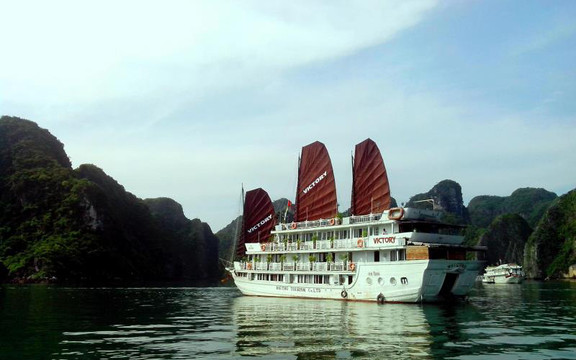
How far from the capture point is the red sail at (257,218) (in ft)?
143

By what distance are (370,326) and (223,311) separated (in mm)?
9622

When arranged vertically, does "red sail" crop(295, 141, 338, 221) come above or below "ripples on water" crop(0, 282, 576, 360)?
above

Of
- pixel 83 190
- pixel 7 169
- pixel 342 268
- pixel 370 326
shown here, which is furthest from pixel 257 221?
pixel 7 169

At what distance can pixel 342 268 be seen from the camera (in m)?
31.5

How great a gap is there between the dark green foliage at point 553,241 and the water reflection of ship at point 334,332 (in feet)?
326

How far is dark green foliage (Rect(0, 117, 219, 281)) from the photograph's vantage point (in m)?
73.2

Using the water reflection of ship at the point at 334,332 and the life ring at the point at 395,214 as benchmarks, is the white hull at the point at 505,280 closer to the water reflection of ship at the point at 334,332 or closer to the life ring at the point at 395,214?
the life ring at the point at 395,214

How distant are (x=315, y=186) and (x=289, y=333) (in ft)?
76.6

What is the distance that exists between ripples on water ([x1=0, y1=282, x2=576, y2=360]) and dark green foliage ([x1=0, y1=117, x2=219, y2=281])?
51.3m

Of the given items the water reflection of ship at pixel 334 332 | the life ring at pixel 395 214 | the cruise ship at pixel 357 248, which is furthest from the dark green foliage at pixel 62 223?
the water reflection of ship at pixel 334 332

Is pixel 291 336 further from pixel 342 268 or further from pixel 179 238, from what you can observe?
pixel 179 238

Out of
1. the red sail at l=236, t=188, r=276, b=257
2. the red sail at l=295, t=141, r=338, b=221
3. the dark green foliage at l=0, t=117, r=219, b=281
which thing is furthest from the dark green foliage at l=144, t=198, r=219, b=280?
the red sail at l=295, t=141, r=338, b=221

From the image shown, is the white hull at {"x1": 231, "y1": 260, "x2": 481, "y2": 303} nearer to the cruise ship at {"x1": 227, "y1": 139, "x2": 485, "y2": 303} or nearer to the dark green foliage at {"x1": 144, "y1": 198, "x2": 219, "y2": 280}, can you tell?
the cruise ship at {"x1": 227, "y1": 139, "x2": 485, "y2": 303}

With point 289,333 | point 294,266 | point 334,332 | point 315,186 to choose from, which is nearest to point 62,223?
point 315,186
